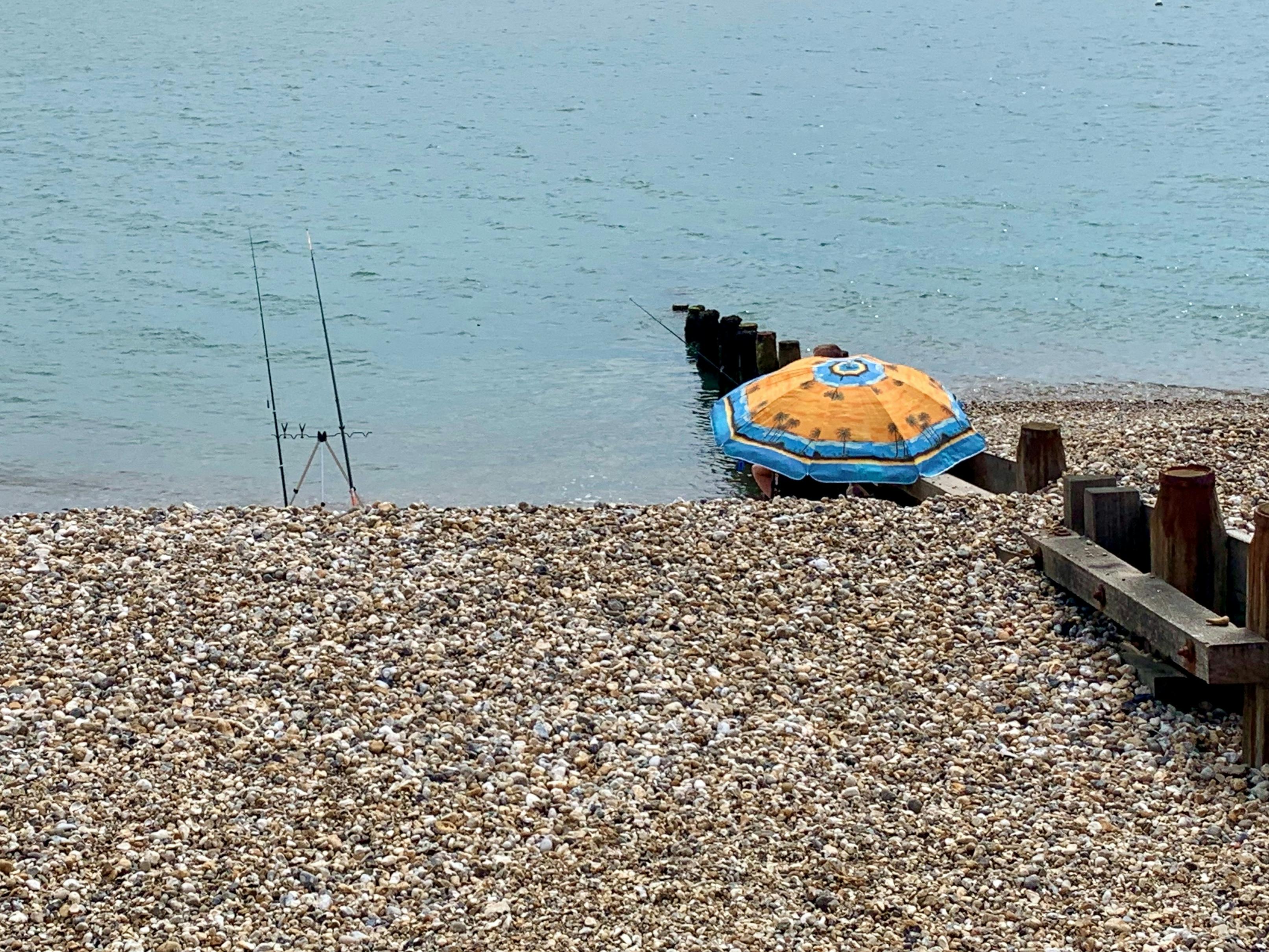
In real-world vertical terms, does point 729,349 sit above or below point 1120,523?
below

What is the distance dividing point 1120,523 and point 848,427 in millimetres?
2623

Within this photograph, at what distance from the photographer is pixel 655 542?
7234 mm

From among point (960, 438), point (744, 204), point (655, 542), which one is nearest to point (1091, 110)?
point (744, 204)

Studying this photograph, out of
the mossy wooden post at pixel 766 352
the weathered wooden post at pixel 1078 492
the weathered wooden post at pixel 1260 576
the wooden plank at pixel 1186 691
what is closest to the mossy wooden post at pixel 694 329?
the mossy wooden post at pixel 766 352

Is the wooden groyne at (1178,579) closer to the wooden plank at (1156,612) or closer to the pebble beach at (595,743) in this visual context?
the wooden plank at (1156,612)

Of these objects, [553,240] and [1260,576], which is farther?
[553,240]

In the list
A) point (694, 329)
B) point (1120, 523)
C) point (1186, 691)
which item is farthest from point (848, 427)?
point (694, 329)

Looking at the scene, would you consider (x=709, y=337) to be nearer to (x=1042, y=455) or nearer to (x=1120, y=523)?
(x=1042, y=455)

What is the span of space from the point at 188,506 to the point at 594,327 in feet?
42.2

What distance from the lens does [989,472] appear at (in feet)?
30.6

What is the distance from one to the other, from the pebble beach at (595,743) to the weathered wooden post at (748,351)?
27.9ft

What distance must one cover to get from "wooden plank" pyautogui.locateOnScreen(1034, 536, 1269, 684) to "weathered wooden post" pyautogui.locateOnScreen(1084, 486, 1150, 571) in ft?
0.28

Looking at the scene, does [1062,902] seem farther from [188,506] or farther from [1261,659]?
[188,506]

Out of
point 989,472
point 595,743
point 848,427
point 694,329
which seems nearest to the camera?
point 595,743
